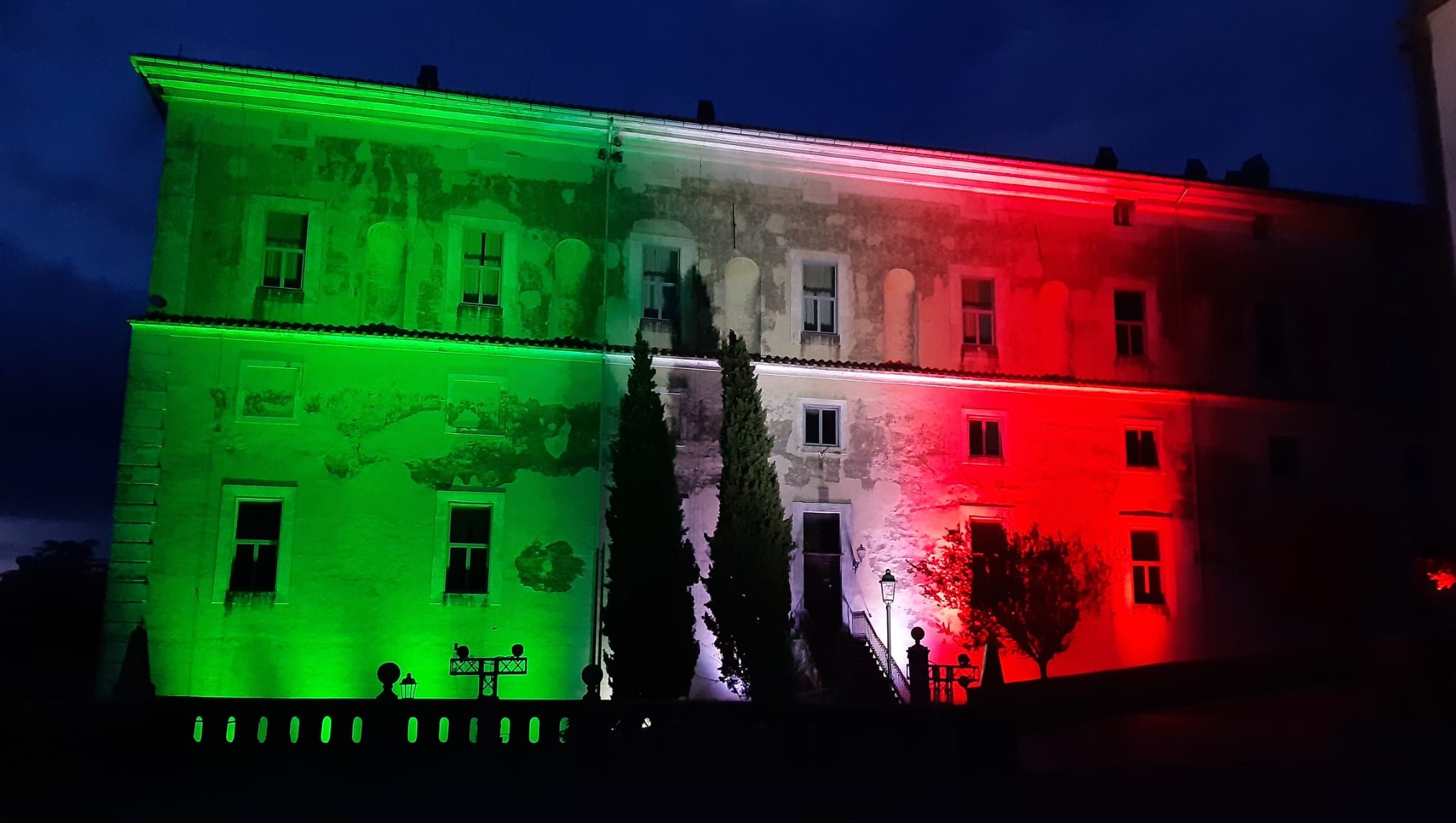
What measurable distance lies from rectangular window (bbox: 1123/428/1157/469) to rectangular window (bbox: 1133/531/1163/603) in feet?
5.11

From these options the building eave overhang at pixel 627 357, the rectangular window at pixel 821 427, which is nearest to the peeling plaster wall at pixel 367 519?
the building eave overhang at pixel 627 357

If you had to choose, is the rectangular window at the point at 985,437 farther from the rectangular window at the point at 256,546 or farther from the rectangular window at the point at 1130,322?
the rectangular window at the point at 256,546

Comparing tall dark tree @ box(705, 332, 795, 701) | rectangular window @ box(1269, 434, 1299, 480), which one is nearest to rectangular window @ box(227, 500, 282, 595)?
tall dark tree @ box(705, 332, 795, 701)

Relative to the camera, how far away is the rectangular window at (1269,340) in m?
25.8

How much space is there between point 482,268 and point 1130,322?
48.8 feet

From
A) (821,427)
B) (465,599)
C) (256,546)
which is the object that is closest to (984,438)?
(821,427)

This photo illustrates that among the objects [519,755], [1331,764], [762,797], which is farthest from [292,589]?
[1331,764]

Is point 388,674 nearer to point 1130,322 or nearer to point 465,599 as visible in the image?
point 465,599

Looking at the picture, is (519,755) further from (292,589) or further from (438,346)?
(438,346)

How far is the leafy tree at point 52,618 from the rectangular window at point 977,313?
2779cm

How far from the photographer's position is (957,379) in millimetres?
23438

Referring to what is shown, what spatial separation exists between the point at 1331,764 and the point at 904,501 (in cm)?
1020

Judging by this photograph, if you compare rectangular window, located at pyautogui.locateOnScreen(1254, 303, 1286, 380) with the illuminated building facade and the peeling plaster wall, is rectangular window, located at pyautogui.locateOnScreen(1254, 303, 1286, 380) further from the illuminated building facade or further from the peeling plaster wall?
the peeling plaster wall

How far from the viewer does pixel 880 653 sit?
21.6 m
